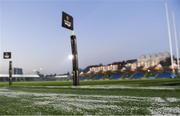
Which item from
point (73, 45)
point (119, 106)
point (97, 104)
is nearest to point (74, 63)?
point (73, 45)

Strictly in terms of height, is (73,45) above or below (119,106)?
above

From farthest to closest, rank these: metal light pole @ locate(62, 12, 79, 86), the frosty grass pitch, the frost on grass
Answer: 1. metal light pole @ locate(62, 12, 79, 86)
2. the frosty grass pitch
3. the frost on grass

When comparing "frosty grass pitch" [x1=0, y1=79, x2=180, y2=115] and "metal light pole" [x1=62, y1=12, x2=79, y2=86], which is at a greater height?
"metal light pole" [x1=62, y1=12, x2=79, y2=86]

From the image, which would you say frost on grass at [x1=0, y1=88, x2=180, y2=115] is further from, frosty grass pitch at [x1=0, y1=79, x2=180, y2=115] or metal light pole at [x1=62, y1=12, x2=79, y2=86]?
metal light pole at [x1=62, y1=12, x2=79, y2=86]

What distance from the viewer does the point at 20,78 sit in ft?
449

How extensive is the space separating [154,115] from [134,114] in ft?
1.54

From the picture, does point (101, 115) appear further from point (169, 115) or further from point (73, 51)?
point (73, 51)

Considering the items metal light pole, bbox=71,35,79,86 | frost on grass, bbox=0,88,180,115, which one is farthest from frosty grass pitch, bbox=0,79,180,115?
metal light pole, bbox=71,35,79,86

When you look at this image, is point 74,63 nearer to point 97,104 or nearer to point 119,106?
point 97,104

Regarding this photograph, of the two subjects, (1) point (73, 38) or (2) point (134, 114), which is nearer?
(2) point (134, 114)

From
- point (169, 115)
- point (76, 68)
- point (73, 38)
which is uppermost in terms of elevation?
point (73, 38)

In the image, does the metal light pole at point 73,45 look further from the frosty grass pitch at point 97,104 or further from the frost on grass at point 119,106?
the frost on grass at point 119,106

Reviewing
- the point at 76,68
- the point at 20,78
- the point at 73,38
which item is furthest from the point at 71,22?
the point at 20,78

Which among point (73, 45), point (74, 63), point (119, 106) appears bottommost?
point (119, 106)
